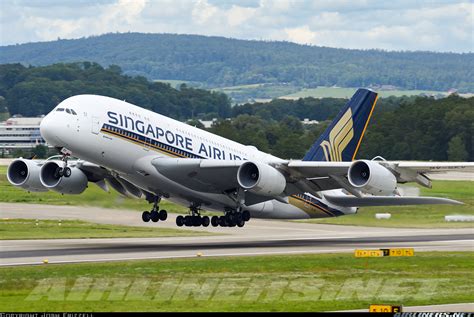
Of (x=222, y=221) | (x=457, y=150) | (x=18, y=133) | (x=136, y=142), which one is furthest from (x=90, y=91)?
(x=136, y=142)

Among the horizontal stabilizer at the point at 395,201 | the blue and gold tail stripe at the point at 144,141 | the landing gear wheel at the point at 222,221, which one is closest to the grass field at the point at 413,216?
the horizontal stabilizer at the point at 395,201

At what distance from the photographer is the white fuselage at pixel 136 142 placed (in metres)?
40.2

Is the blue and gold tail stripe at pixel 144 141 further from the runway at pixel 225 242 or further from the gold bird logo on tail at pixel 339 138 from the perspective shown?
the gold bird logo on tail at pixel 339 138

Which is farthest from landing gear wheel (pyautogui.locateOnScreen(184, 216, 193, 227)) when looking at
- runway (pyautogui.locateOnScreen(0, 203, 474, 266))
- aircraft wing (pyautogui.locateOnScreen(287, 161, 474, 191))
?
aircraft wing (pyautogui.locateOnScreen(287, 161, 474, 191))

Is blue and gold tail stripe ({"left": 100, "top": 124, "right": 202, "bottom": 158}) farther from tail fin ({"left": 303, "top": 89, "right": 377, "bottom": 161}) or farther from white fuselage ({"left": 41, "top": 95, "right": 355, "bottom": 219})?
tail fin ({"left": 303, "top": 89, "right": 377, "bottom": 161})

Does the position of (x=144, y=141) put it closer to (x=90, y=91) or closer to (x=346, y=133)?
(x=346, y=133)

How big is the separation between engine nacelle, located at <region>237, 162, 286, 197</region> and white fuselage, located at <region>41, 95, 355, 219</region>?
2201mm

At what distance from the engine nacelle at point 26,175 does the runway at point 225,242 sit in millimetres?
2935

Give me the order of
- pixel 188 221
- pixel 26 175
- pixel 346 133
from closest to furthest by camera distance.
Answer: pixel 188 221 → pixel 26 175 → pixel 346 133

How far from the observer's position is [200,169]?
42.8 m

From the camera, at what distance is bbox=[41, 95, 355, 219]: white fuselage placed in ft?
132

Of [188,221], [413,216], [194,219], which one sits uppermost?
[194,219]

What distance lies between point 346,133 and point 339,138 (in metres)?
0.53

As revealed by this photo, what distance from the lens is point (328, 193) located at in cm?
4994
